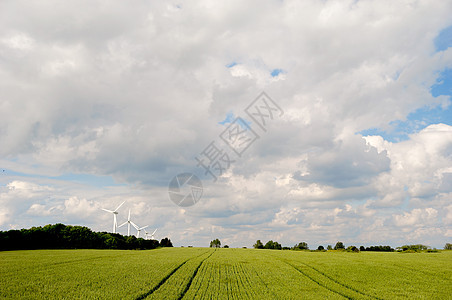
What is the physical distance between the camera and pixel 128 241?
148500 mm

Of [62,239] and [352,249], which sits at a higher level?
[62,239]

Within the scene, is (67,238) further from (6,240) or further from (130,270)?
(130,270)

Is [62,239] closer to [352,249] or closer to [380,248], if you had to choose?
[352,249]

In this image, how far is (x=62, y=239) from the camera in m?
119

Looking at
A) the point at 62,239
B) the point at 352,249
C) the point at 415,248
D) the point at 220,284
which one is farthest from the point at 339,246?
the point at 220,284

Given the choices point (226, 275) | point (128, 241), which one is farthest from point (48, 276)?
point (128, 241)

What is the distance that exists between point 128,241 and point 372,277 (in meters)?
124

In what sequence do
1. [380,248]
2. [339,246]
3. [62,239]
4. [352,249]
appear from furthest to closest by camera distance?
[380,248] → [339,246] → [352,249] → [62,239]

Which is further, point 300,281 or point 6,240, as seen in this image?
point 6,240

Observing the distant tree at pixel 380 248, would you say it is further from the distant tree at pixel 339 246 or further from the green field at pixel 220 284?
the green field at pixel 220 284

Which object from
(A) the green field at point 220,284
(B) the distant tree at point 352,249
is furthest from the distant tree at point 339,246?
(A) the green field at point 220,284

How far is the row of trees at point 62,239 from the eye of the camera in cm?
9975

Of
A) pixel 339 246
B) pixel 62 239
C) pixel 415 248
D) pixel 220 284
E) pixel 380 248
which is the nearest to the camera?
pixel 220 284

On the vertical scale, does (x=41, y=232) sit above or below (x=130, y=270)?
above
